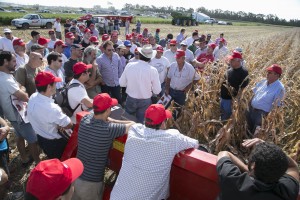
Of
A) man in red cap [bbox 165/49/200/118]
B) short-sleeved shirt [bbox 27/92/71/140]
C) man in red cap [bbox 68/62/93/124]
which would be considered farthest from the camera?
man in red cap [bbox 165/49/200/118]

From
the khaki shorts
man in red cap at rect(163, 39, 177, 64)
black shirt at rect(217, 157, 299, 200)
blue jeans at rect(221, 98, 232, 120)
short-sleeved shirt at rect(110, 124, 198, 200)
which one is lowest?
the khaki shorts

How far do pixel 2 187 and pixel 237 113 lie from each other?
12.5ft

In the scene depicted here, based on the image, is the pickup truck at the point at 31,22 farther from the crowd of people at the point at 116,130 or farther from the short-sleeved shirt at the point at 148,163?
the short-sleeved shirt at the point at 148,163

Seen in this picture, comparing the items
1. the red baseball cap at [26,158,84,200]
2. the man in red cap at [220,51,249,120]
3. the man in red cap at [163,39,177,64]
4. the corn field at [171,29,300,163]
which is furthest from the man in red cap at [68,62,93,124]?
the man in red cap at [163,39,177,64]

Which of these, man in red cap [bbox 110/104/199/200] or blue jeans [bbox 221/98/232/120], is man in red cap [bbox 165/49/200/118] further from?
man in red cap [bbox 110/104/199/200]

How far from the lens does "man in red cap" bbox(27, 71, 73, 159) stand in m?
3.03

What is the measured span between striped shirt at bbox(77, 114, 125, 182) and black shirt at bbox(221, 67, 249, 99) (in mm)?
2937

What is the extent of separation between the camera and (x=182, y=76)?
18.2 ft

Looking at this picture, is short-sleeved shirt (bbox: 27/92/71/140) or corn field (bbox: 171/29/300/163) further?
corn field (bbox: 171/29/300/163)

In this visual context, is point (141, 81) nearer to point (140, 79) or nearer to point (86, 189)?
point (140, 79)

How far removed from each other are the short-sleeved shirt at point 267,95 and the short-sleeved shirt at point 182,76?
1.43 m

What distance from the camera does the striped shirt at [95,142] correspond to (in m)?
2.67

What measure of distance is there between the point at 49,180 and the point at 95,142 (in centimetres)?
108

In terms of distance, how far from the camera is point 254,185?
70.2 inches
